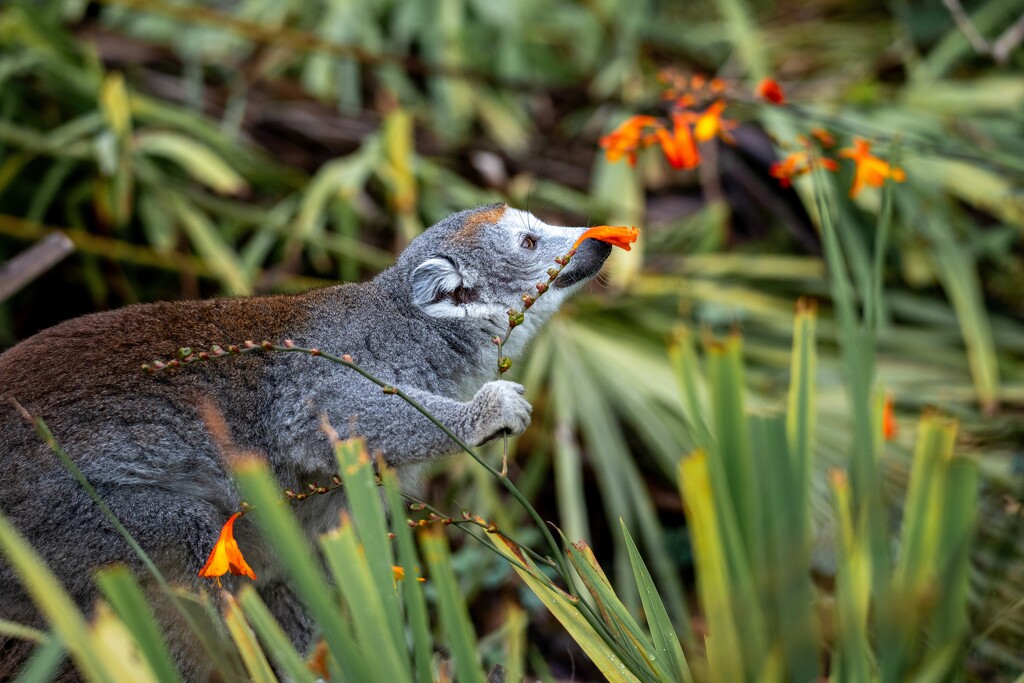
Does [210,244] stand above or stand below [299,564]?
below

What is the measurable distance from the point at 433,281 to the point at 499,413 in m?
0.89

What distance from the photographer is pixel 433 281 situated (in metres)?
3.90

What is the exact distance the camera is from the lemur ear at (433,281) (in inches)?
154

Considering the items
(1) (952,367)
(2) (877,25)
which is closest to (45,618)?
(1) (952,367)

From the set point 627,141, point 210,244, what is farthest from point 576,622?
point 210,244

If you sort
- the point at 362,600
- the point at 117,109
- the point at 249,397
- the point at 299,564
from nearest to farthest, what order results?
the point at 299,564 < the point at 362,600 < the point at 249,397 < the point at 117,109

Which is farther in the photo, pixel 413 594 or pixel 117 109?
pixel 117 109

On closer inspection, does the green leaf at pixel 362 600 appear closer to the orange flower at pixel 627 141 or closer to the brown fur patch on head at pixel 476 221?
the brown fur patch on head at pixel 476 221

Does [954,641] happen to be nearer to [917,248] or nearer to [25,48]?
[917,248]

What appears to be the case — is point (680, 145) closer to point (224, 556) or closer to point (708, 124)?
point (708, 124)

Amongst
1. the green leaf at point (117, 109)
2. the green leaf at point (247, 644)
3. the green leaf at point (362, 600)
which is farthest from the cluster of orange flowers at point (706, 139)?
the green leaf at point (117, 109)

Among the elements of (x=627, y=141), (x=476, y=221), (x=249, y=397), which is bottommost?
(x=249, y=397)

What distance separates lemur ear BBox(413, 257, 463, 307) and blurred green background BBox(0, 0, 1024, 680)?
2.54 feet

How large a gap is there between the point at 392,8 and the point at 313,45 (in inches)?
57.3
